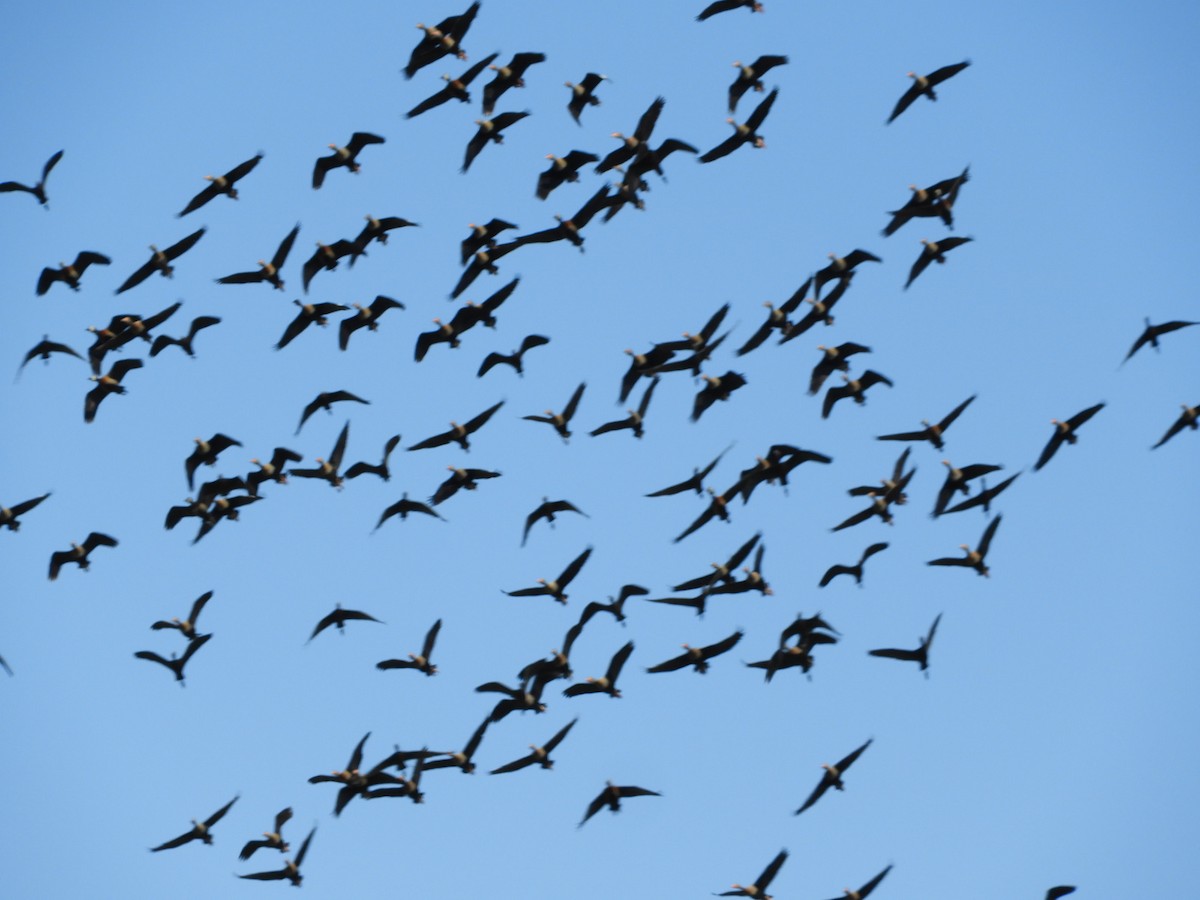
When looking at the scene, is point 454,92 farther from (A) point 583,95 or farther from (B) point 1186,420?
(B) point 1186,420

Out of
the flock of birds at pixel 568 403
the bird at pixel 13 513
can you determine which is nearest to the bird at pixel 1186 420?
the flock of birds at pixel 568 403

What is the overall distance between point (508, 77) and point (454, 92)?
49.7 inches

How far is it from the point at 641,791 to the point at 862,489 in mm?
8523

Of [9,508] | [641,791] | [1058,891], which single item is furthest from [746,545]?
[9,508]

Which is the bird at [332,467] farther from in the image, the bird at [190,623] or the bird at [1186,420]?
the bird at [1186,420]

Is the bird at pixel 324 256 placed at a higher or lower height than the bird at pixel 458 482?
higher

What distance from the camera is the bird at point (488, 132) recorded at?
47938 millimetres

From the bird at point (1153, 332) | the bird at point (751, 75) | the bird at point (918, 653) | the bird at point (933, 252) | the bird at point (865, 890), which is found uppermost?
the bird at point (751, 75)

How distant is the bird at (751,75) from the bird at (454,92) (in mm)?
5524

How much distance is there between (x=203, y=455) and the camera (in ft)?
165

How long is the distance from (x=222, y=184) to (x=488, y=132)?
6.49 metres

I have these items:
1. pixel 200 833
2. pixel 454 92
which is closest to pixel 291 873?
pixel 200 833

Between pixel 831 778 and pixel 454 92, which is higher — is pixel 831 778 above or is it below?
below

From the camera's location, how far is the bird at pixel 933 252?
159 ft
